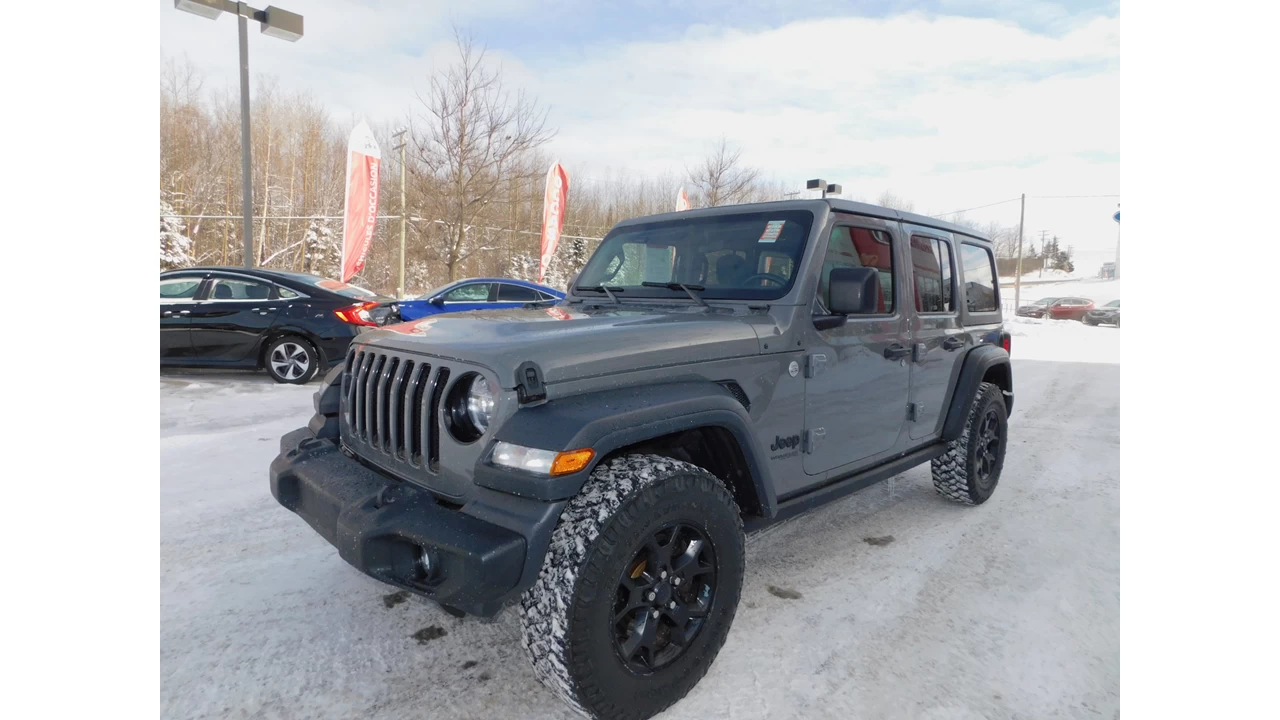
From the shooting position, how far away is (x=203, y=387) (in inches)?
305

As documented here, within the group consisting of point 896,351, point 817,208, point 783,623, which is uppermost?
point 817,208

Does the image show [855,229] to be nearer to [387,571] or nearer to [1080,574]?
[1080,574]

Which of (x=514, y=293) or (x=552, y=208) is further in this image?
(x=552, y=208)

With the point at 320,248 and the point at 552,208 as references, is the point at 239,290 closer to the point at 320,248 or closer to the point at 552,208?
the point at 552,208

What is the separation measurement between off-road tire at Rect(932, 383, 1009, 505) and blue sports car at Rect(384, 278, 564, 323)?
861cm

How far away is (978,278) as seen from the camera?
4.57 metres

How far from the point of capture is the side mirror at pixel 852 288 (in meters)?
2.82

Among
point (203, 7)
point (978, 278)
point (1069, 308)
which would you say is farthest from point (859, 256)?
point (1069, 308)

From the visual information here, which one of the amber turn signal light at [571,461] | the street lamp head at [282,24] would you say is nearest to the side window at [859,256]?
the amber turn signal light at [571,461]

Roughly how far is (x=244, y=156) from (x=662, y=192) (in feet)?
117

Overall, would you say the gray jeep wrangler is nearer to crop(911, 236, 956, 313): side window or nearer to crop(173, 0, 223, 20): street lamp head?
crop(911, 236, 956, 313): side window

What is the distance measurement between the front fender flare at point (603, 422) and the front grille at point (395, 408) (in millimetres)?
350

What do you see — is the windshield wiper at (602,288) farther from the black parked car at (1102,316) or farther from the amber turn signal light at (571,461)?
the black parked car at (1102,316)

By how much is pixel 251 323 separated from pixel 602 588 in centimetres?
787
